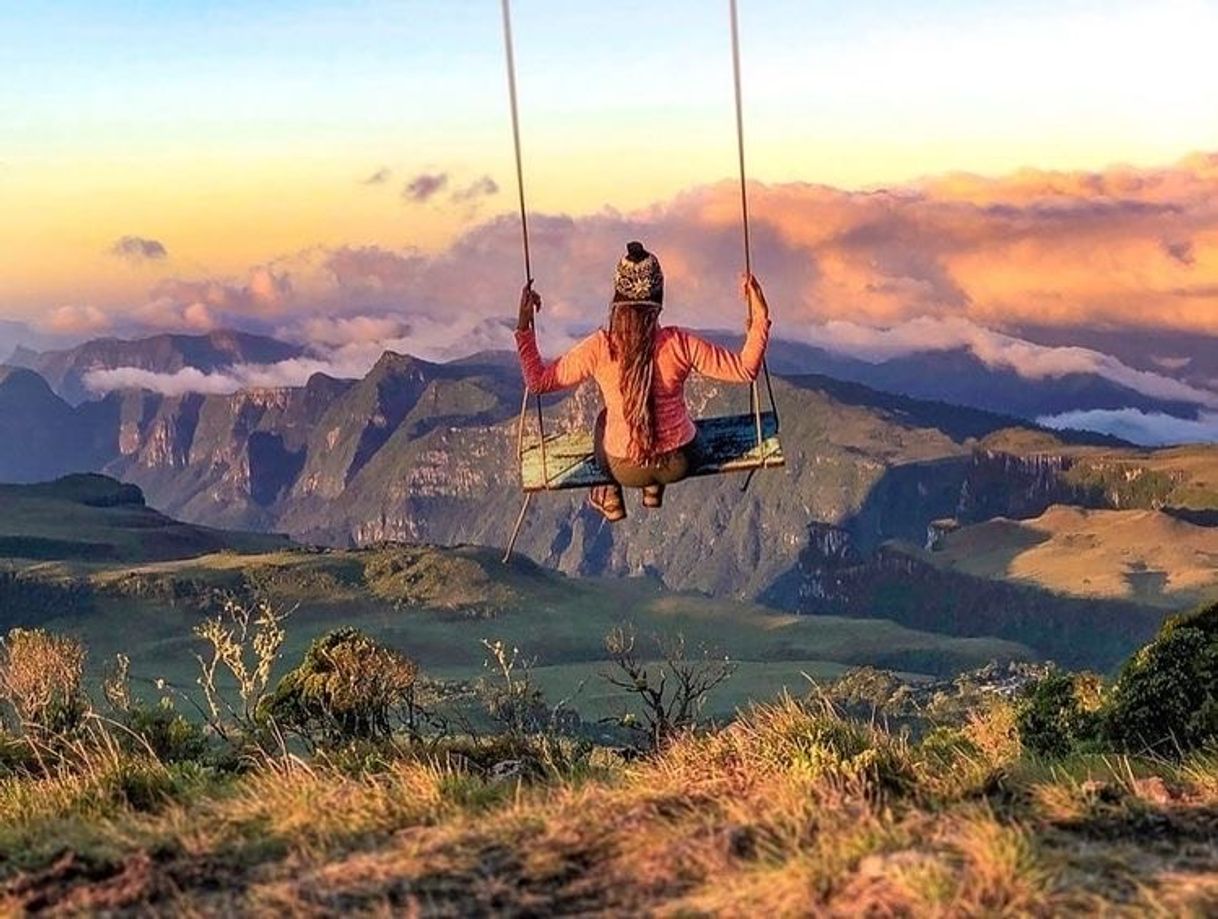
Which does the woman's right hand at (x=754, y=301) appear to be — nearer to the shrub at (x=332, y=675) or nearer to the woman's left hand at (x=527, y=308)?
the woman's left hand at (x=527, y=308)

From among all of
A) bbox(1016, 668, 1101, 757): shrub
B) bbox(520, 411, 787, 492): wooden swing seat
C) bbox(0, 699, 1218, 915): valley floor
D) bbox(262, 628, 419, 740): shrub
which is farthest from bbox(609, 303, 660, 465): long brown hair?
bbox(262, 628, 419, 740): shrub

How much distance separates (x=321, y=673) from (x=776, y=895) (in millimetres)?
33211

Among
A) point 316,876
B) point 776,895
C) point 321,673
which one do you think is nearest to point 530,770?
point 316,876

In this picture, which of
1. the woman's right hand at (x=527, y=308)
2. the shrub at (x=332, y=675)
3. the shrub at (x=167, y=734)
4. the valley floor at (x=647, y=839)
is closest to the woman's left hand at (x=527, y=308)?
the woman's right hand at (x=527, y=308)

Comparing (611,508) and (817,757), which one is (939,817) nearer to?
(817,757)

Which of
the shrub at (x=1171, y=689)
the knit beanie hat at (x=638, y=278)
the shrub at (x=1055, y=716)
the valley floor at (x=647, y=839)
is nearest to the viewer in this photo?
the valley floor at (x=647, y=839)

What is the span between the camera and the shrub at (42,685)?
18125 mm

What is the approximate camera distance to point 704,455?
1399cm

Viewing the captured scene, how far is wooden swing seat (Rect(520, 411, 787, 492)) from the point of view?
13938mm

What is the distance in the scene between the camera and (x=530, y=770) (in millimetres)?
11133

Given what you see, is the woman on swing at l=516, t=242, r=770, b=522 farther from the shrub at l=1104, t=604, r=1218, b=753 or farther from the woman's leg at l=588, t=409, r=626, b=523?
the shrub at l=1104, t=604, r=1218, b=753

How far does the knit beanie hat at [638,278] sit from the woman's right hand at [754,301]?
0.82 meters

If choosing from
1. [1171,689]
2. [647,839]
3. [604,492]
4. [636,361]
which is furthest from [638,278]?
[1171,689]

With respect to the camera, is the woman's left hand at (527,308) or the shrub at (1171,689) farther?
the shrub at (1171,689)
